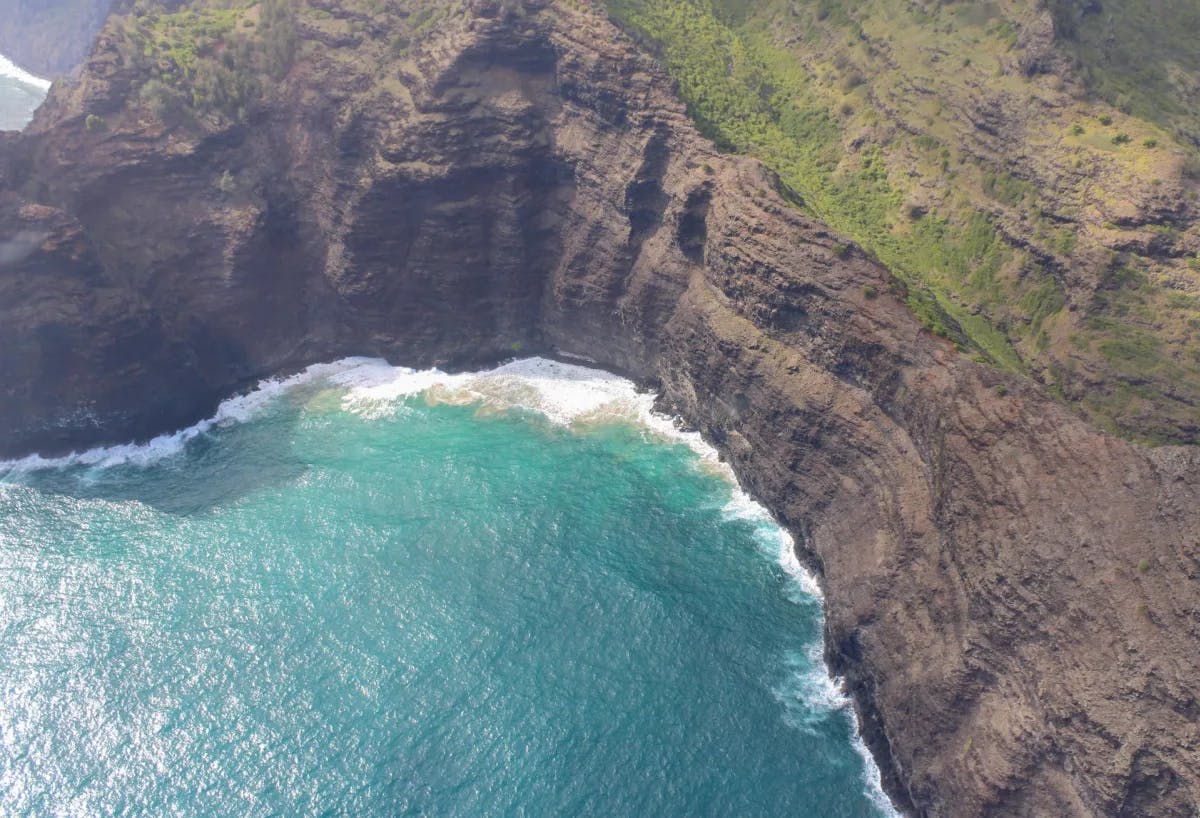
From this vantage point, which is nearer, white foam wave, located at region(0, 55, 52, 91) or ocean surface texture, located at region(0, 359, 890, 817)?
ocean surface texture, located at region(0, 359, 890, 817)


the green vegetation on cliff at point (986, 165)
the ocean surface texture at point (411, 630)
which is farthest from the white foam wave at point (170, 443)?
the green vegetation on cliff at point (986, 165)

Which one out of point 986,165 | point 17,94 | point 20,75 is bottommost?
point 20,75

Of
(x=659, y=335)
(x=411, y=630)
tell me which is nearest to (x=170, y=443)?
(x=411, y=630)

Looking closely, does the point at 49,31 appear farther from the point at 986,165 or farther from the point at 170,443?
the point at 986,165

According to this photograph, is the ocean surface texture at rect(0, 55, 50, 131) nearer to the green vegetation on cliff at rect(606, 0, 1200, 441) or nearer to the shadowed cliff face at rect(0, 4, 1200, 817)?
the shadowed cliff face at rect(0, 4, 1200, 817)

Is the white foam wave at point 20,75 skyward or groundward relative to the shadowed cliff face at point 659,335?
groundward

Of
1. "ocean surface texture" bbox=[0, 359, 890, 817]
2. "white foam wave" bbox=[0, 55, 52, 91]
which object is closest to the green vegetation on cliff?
"ocean surface texture" bbox=[0, 359, 890, 817]

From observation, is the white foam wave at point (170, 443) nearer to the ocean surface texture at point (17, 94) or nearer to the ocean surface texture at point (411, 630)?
the ocean surface texture at point (411, 630)
